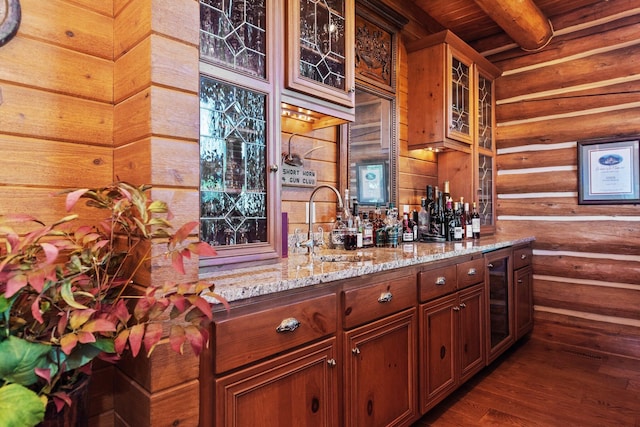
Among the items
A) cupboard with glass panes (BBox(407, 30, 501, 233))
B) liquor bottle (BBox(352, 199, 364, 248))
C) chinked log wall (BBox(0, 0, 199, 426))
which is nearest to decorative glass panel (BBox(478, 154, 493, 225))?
cupboard with glass panes (BBox(407, 30, 501, 233))

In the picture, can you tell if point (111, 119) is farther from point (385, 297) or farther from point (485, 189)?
point (485, 189)

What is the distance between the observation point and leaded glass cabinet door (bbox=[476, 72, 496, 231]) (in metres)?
3.38

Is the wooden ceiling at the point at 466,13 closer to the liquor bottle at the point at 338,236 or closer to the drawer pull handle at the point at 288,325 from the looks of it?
the liquor bottle at the point at 338,236

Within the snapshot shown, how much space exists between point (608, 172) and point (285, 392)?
3163 mm

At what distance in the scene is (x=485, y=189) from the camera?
3504mm

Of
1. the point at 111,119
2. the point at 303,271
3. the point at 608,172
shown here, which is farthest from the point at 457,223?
the point at 111,119

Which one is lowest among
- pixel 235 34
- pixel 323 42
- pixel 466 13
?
pixel 235 34

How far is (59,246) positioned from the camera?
31.7 inches

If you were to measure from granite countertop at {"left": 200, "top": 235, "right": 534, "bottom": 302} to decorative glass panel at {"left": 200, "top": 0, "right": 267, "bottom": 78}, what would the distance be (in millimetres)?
792

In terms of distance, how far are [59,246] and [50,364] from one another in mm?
246

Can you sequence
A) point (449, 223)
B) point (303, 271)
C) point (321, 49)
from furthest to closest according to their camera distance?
1. point (449, 223)
2. point (321, 49)
3. point (303, 271)

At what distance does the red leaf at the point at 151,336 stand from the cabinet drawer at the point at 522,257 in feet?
9.48

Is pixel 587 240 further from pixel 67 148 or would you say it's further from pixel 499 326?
pixel 67 148

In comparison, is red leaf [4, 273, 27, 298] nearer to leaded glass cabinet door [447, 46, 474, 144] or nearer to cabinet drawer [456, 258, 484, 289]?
cabinet drawer [456, 258, 484, 289]
